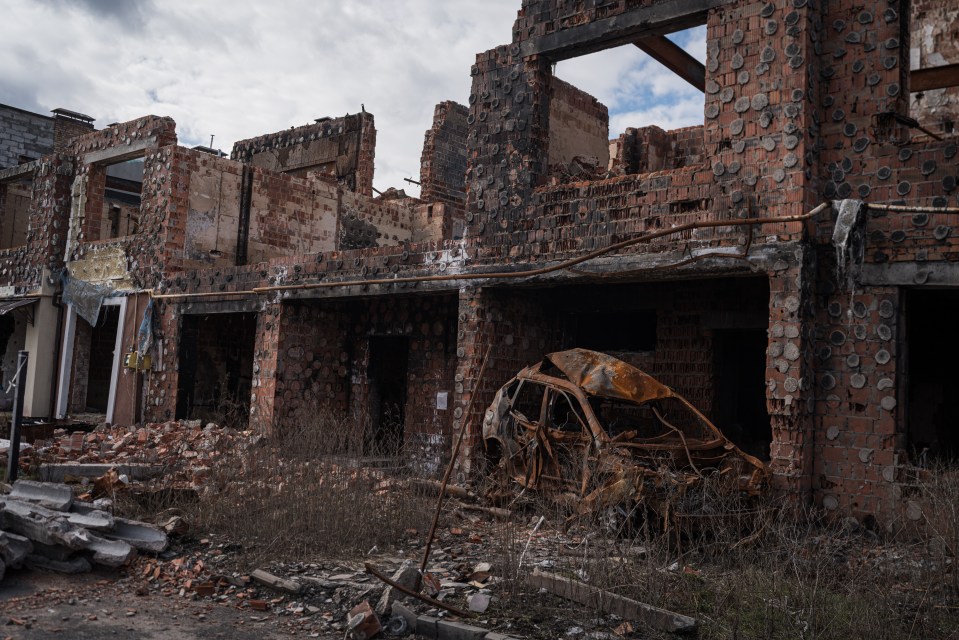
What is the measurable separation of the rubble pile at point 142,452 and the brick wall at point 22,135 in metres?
17.3

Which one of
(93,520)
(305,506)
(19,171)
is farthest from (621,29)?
(19,171)

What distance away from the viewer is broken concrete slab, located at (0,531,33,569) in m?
6.41

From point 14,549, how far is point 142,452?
18.8ft

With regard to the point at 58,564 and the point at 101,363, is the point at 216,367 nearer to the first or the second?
the point at 101,363

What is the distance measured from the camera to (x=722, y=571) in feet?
21.4

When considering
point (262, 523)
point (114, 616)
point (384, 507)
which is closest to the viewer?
point (114, 616)

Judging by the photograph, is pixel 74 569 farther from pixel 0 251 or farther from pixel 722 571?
pixel 0 251

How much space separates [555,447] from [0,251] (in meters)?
17.8

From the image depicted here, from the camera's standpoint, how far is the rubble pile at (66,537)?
664 cm

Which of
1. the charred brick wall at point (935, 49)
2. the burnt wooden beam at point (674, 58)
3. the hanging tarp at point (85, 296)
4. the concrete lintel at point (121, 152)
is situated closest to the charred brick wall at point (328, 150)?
the concrete lintel at point (121, 152)

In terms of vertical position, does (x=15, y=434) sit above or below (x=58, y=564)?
above

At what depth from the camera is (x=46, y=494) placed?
7812 mm

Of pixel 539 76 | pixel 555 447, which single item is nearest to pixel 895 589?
pixel 555 447

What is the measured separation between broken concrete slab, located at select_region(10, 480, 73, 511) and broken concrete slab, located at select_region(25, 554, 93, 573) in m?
0.84
